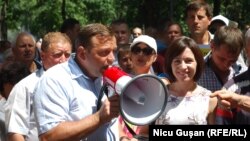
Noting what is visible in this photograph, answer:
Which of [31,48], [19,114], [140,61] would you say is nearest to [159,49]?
[140,61]

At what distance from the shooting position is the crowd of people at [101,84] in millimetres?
3846

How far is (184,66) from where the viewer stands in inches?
193

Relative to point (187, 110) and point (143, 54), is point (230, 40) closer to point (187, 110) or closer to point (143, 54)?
point (187, 110)

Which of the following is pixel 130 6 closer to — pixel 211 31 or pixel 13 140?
pixel 211 31

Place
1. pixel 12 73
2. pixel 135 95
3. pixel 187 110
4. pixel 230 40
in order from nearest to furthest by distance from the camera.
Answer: pixel 135 95
pixel 187 110
pixel 230 40
pixel 12 73

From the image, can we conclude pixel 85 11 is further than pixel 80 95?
Yes

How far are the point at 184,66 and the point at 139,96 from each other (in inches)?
44.4

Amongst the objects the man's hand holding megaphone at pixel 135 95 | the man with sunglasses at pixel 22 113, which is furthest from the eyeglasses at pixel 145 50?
the man's hand holding megaphone at pixel 135 95

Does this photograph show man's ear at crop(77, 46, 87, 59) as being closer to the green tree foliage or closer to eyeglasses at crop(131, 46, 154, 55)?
eyeglasses at crop(131, 46, 154, 55)

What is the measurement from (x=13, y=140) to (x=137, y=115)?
2036 millimetres

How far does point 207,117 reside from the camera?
4.77 metres

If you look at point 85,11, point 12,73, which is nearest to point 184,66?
point 12,73

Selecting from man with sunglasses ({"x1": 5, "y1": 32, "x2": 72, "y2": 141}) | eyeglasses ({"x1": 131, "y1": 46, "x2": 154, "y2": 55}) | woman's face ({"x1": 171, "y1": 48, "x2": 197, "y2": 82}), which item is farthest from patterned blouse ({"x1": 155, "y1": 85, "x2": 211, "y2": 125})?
eyeglasses ({"x1": 131, "y1": 46, "x2": 154, "y2": 55})

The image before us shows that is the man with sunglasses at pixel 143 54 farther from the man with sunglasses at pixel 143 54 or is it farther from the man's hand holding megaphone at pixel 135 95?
the man's hand holding megaphone at pixel 135 95
